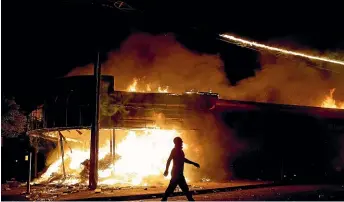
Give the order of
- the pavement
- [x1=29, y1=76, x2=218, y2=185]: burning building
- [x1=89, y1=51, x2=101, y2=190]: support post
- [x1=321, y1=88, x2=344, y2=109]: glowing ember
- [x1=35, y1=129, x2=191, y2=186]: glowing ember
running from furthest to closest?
1. [x1=321, y1=88, x2=344, y2=109]: glowing ember
2. [x1=35, y1=129, x2=191, y2=186]: glowing ember
3. [x1=29, y1=76, x2=218, y2=185]: burning building
4. [x1=89, y1=51, x2=101, y2=190]: support post
5. the pavement

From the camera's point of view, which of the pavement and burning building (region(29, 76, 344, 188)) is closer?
the pavement

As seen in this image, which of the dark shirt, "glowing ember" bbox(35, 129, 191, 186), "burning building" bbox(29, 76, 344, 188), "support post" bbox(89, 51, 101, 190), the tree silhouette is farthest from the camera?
the tree silhouette

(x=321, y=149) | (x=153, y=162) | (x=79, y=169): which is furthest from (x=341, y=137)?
(x=79, y=169)

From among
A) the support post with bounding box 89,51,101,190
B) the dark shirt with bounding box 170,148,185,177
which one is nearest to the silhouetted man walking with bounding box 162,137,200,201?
the dark shirt with bounding box 170,148,185,177

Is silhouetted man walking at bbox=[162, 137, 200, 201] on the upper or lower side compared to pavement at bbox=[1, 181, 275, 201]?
upper

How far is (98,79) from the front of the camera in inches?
654

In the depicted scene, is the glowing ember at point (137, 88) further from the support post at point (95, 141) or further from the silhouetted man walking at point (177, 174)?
the silhouetted man walking at point (177, 174)

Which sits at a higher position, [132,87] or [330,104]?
[132,87]

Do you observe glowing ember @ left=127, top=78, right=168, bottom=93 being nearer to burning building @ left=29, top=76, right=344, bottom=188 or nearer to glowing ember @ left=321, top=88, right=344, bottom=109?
burning building @ left=29, top=76, right=344, bottom=188

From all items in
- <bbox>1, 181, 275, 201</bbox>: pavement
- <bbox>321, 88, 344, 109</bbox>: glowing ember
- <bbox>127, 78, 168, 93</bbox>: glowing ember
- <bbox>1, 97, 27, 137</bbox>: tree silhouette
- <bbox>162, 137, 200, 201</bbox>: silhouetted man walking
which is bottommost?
<bbox>1, 181, 275, 201</bbox>: pavement

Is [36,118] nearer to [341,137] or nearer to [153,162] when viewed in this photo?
[153,162]

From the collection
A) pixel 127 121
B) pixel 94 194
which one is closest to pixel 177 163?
pixel 94 194

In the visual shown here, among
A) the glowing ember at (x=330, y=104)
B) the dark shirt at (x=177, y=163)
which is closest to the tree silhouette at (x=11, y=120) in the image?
the dark shirt at (x=177, y=163)

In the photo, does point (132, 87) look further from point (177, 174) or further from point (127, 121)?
point (177, 174)
